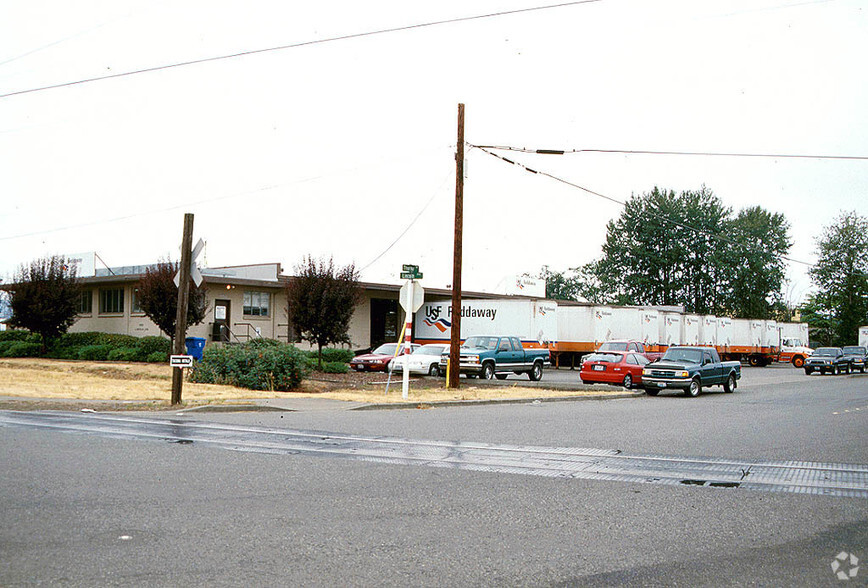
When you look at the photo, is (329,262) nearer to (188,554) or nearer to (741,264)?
(188,554)

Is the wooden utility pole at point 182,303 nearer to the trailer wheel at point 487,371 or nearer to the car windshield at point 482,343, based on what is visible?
the trailer wheel at point 487,371

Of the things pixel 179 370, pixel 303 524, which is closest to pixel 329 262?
pixel 179 370

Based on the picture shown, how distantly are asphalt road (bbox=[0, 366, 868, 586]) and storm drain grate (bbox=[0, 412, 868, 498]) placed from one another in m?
0.37

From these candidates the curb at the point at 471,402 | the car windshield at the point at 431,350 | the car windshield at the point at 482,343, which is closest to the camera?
the curb at the point at 471,402

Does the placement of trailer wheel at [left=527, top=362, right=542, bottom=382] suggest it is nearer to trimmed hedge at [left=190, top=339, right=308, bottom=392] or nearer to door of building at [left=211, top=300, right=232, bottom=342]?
trimmed hedge at [left=190, top=339, right=308, bottom=392]

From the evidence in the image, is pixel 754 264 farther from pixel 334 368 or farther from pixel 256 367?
pixel 256 367

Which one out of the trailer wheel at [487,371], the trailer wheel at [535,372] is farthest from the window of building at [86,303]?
the trailer wheel at [535,372]

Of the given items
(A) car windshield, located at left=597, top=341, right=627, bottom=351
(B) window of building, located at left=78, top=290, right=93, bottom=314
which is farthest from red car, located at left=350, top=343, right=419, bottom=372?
(B) window of building, located at left=78, top=290, right=93, bottom=314

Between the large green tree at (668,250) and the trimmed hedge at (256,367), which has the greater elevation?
the large green tree at (668,250)

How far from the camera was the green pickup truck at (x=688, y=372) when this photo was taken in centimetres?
2495

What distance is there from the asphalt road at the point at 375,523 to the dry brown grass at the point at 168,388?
8.97 metres

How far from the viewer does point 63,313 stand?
124 feet

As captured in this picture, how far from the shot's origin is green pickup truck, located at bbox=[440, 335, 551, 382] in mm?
29016

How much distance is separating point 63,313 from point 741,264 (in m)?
67.4
